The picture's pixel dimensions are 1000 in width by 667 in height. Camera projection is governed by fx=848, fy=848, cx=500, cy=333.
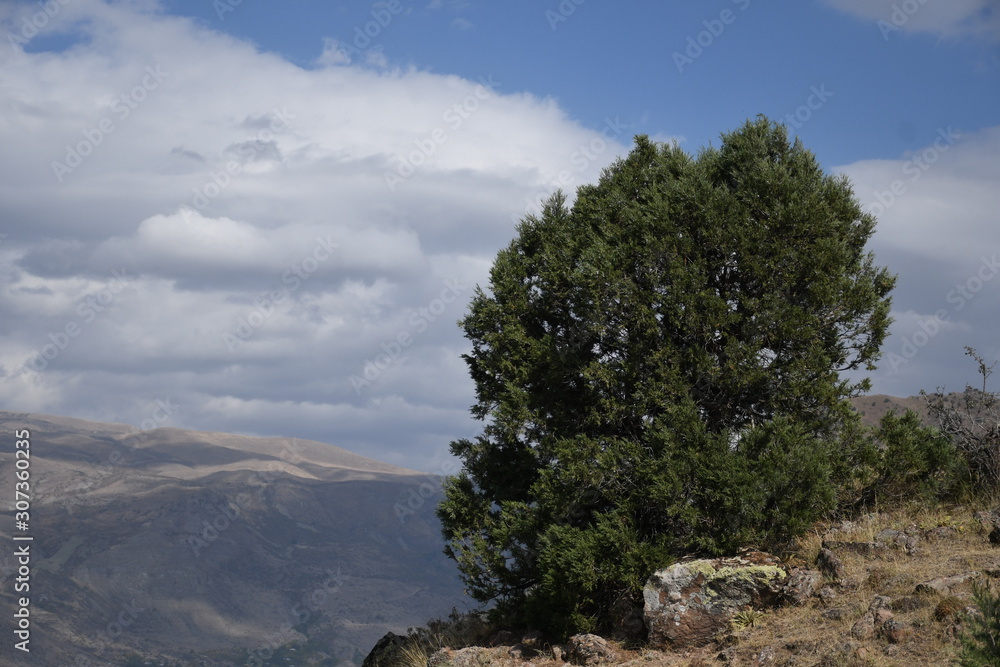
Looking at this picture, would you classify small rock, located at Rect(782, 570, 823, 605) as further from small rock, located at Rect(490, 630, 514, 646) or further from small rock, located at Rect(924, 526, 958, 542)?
small rock, located at Rect(490, 630, 514, 646)

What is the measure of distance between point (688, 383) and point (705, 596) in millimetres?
4543

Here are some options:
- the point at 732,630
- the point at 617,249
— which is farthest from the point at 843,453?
the point at 617,249

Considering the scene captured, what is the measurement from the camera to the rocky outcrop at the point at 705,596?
15.4m

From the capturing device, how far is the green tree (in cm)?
1677

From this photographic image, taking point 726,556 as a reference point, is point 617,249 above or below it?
above

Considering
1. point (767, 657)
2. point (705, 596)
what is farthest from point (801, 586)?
point (767, 657)

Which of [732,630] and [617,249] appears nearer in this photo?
[732,630]

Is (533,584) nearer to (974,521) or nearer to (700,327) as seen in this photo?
(700,327)

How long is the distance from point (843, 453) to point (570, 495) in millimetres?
5833

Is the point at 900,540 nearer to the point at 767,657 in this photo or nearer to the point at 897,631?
the point at 897,631

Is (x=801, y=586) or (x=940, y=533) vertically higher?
(x=940, y=533)

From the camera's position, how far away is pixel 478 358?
2252 centimetres

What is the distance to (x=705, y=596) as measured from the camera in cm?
1553

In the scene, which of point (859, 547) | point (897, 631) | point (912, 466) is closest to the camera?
point (897, 631)
